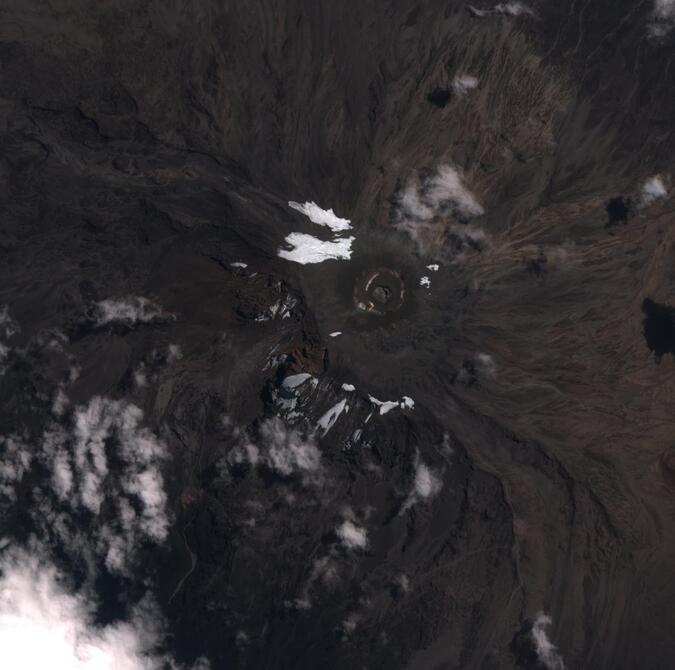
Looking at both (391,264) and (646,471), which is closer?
(646,471)

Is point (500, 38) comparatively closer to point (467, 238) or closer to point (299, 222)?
point (467, 238)

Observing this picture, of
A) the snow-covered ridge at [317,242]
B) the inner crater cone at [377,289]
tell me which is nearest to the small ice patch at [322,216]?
the snow-covered ridge at [317,242]

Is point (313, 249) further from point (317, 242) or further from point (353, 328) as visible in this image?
point (353, 328)

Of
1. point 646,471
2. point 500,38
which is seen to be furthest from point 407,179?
point 646,471

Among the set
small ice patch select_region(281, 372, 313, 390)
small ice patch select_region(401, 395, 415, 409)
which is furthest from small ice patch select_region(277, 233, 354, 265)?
small ice patch select_region(401, 395, 415, 409)

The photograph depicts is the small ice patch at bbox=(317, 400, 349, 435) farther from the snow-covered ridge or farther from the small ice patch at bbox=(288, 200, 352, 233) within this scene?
the small ice patch at bbox=(288, 200, 352, 233)

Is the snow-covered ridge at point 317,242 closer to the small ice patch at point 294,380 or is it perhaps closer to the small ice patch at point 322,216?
the small ice patch at point 322,216
